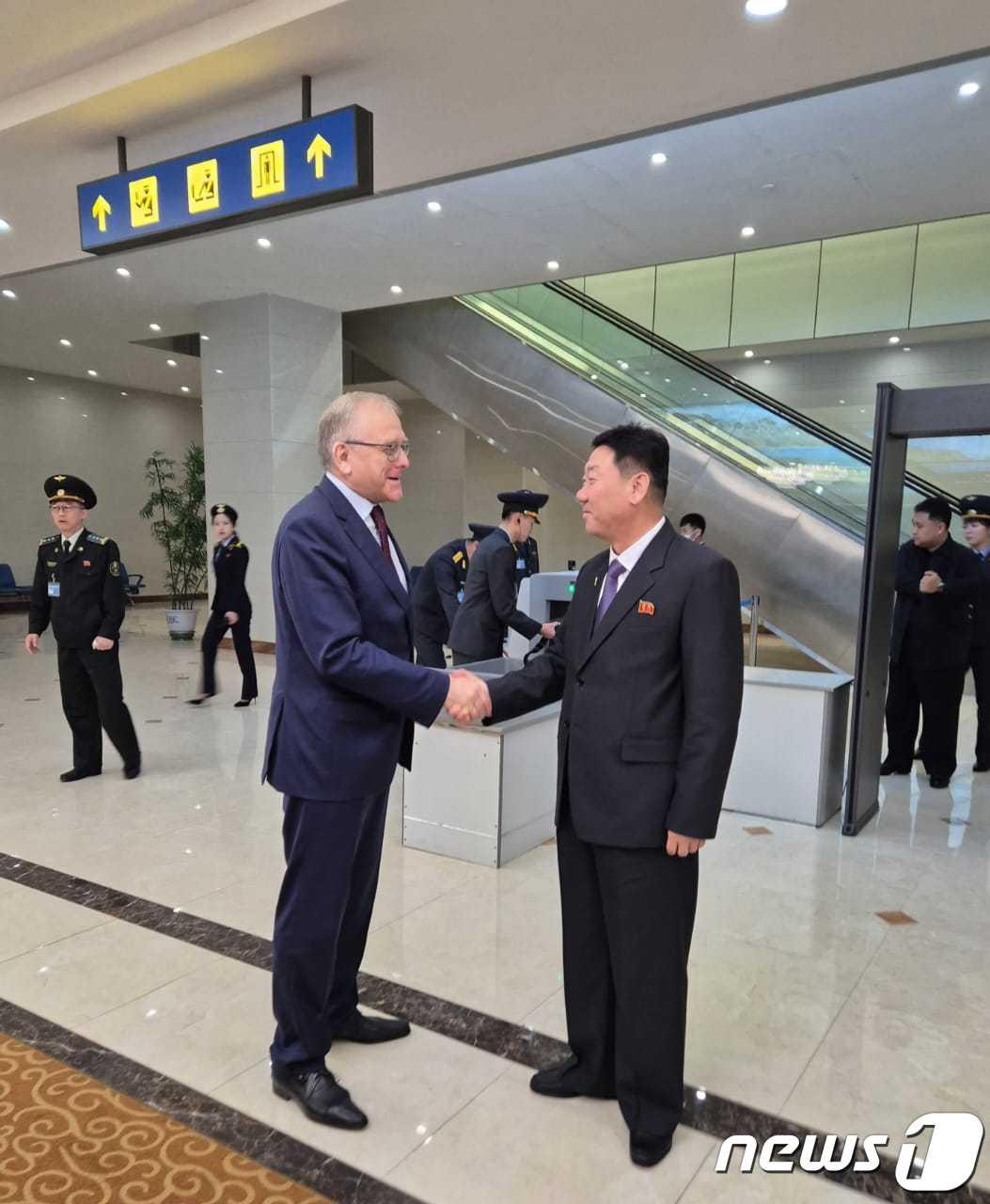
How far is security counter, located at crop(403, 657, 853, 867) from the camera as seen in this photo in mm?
3852

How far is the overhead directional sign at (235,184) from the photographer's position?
3877 millimetres

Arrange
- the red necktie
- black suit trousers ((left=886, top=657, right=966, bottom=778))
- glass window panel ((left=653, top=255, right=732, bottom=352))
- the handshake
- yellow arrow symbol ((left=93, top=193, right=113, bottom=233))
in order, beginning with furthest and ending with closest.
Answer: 1. glass window panel ((left=653, top=255, right=732, bottom=352))
2. black suit trousers ((left=886, top=657, right=966, bottom=778))
3. yellow arrow symbol ((left=93, top=193, right=113, bottom=233))
4. the red necktie
5. the handshake

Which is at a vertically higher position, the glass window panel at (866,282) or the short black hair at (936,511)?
the glass window panel at (866,282)

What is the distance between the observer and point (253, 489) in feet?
33.3

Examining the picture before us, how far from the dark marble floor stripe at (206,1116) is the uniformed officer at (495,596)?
119 inches

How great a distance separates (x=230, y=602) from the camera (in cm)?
718

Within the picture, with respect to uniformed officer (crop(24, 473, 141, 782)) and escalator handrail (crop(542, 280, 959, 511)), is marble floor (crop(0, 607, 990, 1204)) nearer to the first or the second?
uniformed officer (crop(24, 473, 141, 782))

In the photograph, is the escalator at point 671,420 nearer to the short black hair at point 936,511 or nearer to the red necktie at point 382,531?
the short black hair at point 936,511

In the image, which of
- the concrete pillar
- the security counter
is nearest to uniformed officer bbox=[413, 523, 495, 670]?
the security counter

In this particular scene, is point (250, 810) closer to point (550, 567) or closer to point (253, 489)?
point (253, 489)

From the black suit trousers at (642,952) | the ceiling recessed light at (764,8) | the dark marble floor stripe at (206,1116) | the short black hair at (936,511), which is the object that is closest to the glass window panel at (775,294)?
the short black hair at (936,511)

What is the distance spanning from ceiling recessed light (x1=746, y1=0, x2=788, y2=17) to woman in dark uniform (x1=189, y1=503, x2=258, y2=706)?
→ 5203 mm

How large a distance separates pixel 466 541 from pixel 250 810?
2.72m

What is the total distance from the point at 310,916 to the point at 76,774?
3.75 meters
